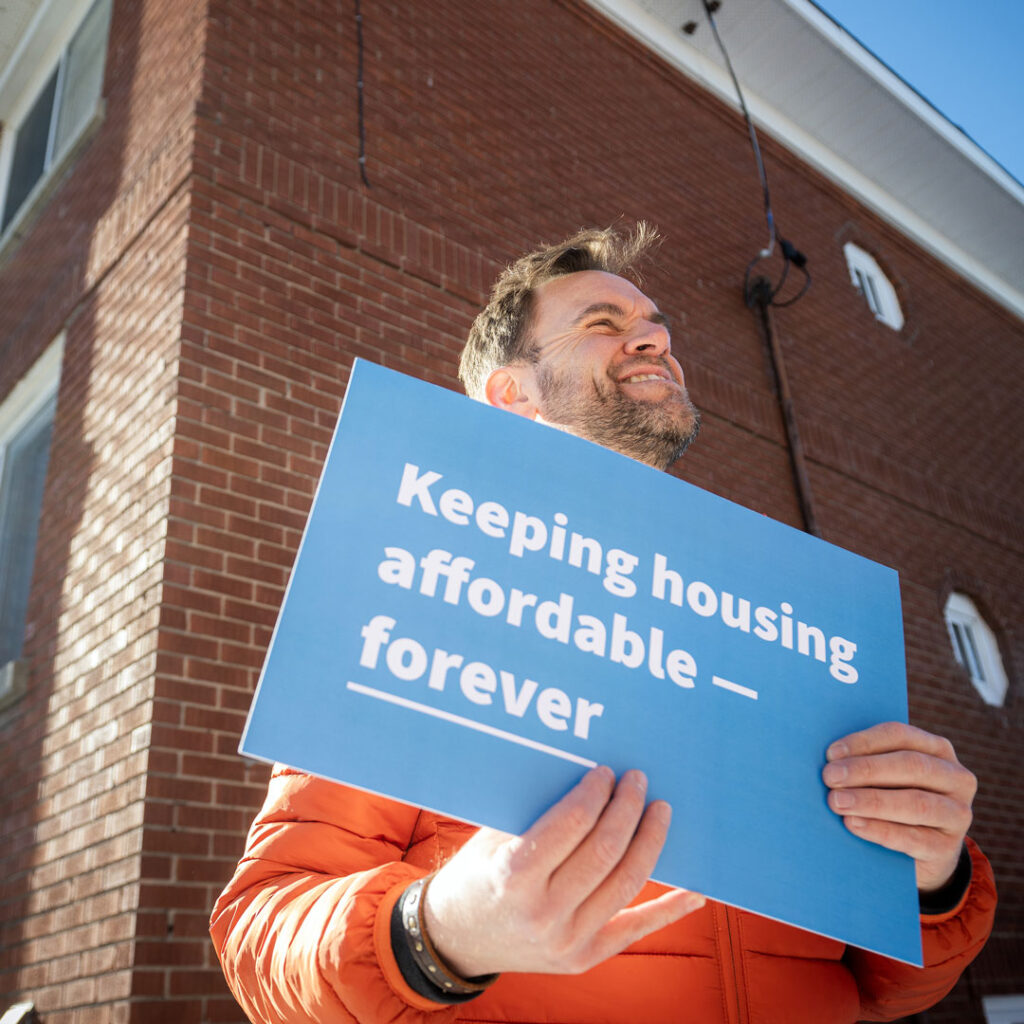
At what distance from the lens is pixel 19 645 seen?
4562mm

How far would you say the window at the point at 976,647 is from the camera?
22.6 feet

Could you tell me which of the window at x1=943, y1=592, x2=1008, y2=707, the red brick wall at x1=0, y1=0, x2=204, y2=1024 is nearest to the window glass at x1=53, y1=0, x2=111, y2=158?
the red brick wall at x1=0, y1=0, x2=204, y2=1024

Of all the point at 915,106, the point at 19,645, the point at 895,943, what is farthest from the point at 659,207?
the point at 895,943

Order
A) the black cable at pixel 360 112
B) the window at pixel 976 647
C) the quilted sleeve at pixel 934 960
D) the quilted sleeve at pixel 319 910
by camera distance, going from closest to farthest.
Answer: the quilted sleeve at pixel 319 910 → the quilted sleeve at pixel 934 960 → the black cable at pixel 360 112 → the window at pixel 976 647

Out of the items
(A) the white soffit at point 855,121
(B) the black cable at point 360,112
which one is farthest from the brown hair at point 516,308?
(A) the white soffit at point 855,121

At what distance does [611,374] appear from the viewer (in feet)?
6.34

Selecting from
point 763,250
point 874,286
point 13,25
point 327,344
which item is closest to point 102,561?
point 327,344

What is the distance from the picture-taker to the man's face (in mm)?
1867

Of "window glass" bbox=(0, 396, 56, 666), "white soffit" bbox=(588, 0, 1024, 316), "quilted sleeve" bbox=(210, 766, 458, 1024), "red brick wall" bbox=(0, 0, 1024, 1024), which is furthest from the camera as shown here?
"white soffit" bbox=(588, 0, 1024, 316)

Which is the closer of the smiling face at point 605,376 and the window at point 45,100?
the smiling face at point 605,376

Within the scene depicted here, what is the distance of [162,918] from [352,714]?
89.5 inches

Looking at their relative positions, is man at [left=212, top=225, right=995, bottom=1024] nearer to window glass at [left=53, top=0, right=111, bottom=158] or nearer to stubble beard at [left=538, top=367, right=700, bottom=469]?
stubble beard at [left=538, top=367, right=700, bottom=469]

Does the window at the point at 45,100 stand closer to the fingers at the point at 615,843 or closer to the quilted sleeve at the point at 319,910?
the quilted sleeve at the point at 319,910

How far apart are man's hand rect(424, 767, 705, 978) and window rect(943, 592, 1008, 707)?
661 centimetres
